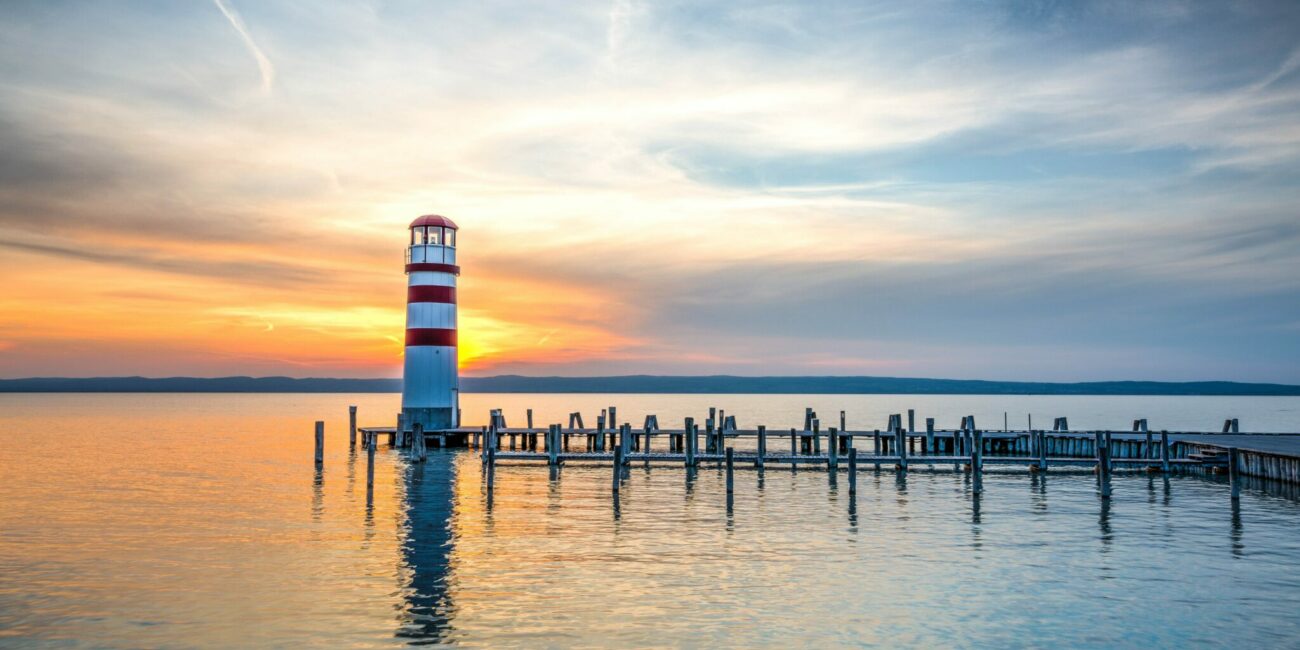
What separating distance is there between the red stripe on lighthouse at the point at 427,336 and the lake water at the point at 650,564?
11.7 m

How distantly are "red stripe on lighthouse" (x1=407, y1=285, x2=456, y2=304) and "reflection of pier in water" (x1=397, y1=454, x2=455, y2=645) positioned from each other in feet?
36.3

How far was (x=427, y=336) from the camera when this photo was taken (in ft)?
162

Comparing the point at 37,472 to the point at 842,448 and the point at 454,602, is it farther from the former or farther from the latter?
the point at 842,448

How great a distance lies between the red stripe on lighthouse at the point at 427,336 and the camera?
162 feet

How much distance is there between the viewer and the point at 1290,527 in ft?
88.1

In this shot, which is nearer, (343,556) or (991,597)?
(991,597)

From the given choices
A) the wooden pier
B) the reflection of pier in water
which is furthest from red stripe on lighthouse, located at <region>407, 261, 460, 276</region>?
the reflection of pier in water

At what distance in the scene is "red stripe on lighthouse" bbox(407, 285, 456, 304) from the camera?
160 feet

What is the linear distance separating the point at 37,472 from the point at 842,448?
42.6 metres

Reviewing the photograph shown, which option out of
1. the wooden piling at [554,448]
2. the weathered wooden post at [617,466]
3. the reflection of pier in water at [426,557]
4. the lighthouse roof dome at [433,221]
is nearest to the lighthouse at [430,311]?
the lighthouse roof dome at [433,221]

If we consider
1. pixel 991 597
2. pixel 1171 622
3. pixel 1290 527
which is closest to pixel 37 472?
pixel 991 597

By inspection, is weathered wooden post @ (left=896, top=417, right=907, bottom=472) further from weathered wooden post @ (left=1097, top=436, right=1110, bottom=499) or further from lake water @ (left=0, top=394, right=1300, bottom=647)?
weathered wooden post @ (left=1097, top=436, right=1110, bottom=499)

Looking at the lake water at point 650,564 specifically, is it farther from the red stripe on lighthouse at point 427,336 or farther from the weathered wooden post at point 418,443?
the red stripe on lighthouse at point 427,336

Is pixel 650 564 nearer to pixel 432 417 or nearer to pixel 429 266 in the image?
pixel 429 266
